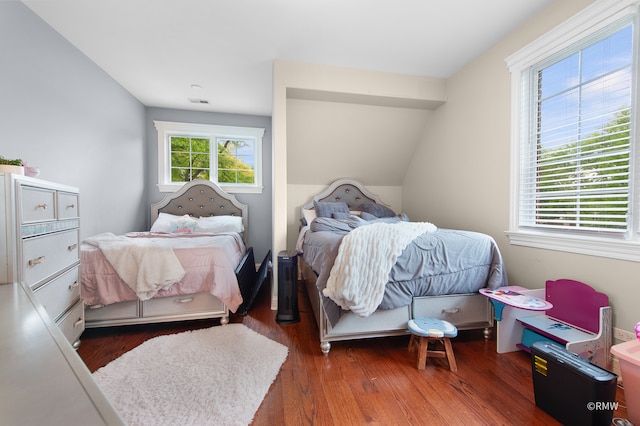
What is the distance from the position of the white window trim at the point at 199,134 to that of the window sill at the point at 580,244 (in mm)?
3268

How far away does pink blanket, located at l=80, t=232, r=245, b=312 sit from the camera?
6.18 ft

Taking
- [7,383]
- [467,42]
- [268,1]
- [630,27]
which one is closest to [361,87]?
[467,42]

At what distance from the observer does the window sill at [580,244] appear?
1.48 metres

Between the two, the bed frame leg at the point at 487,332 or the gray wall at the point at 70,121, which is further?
the bed frame leg at the point at 487,332

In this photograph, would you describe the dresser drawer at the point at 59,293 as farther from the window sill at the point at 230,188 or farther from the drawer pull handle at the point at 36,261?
the window sill at the point at 230,188

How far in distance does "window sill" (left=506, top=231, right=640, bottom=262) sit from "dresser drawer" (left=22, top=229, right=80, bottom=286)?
10.3 ft

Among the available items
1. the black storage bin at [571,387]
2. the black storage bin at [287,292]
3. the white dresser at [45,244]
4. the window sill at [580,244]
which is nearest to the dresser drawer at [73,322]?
the white dresser at [45,244]

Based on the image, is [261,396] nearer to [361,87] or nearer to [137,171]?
[361,87]

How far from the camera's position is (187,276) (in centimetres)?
202

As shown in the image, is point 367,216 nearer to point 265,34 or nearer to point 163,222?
point 265,34

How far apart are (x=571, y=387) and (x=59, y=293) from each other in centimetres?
271

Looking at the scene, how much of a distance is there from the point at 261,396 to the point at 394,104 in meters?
3.12

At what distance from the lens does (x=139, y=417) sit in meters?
1.19

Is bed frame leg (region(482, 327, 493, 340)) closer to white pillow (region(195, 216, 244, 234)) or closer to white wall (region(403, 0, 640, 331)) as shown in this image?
white wall (region(403, 0, 640, 331))
